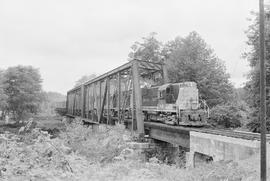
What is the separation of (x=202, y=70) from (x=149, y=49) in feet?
48.0

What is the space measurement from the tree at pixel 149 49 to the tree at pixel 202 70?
925cm

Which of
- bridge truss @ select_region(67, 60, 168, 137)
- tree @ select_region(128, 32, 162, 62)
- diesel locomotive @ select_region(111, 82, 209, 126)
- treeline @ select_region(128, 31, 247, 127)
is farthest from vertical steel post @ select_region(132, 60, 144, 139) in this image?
tree @ select_region(128, 32, 162, 62)

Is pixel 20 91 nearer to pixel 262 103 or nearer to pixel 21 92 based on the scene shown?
pixel 21 92

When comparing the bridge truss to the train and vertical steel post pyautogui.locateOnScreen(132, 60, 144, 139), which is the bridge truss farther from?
the train

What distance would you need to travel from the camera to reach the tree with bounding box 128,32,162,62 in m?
52.1

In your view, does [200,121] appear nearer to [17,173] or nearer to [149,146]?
[149,146]

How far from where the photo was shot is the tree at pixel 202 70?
3972 cm

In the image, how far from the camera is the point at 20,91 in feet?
168

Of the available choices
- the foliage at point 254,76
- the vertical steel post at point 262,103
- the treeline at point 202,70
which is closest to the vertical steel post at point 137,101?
the foliage at point 254,76

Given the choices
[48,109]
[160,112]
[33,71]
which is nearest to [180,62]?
[160,112]

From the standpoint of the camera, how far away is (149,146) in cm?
2059

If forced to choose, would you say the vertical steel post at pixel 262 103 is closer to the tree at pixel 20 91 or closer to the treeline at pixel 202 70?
the treeline at pixel 202 70

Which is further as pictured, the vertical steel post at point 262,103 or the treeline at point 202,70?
the treeline at point 202,70

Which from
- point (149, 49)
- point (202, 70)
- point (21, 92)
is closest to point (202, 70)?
point (202, 70)
